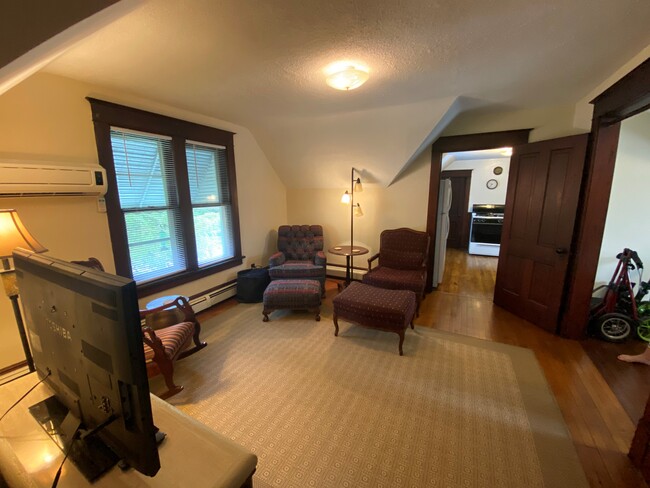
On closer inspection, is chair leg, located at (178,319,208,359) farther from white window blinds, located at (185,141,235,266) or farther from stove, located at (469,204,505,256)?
stove, located at (469,204,505,256)

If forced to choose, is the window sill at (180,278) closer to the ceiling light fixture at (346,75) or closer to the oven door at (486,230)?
the ceiling light fixture at (346,75)

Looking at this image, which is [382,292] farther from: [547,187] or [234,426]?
[547,187]

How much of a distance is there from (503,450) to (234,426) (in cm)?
169

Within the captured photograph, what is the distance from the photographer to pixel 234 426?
71.1 inches

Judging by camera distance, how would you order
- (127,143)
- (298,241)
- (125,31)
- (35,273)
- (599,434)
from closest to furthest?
Answer: (35,273) → (125,31) → (599,434) → (127,143) → (298,241)

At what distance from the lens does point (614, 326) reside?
8.98ft

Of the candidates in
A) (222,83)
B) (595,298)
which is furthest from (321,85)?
(595,298)

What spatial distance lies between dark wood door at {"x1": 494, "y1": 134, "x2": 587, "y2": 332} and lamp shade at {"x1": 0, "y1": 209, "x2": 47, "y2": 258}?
4177 millimetres

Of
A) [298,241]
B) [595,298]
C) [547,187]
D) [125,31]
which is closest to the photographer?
[125,31]

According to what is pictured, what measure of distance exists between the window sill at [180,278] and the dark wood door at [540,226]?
12.0 feet

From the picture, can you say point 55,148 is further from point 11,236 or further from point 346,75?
point 346,75

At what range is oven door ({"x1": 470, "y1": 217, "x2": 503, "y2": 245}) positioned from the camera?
20.6ft

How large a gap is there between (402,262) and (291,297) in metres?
1.59

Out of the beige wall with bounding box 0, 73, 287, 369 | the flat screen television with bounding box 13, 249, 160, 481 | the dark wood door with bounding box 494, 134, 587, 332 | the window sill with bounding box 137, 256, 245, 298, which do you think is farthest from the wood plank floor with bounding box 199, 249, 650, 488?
the flat screen television with bounding box 13, 249, 160, 481
